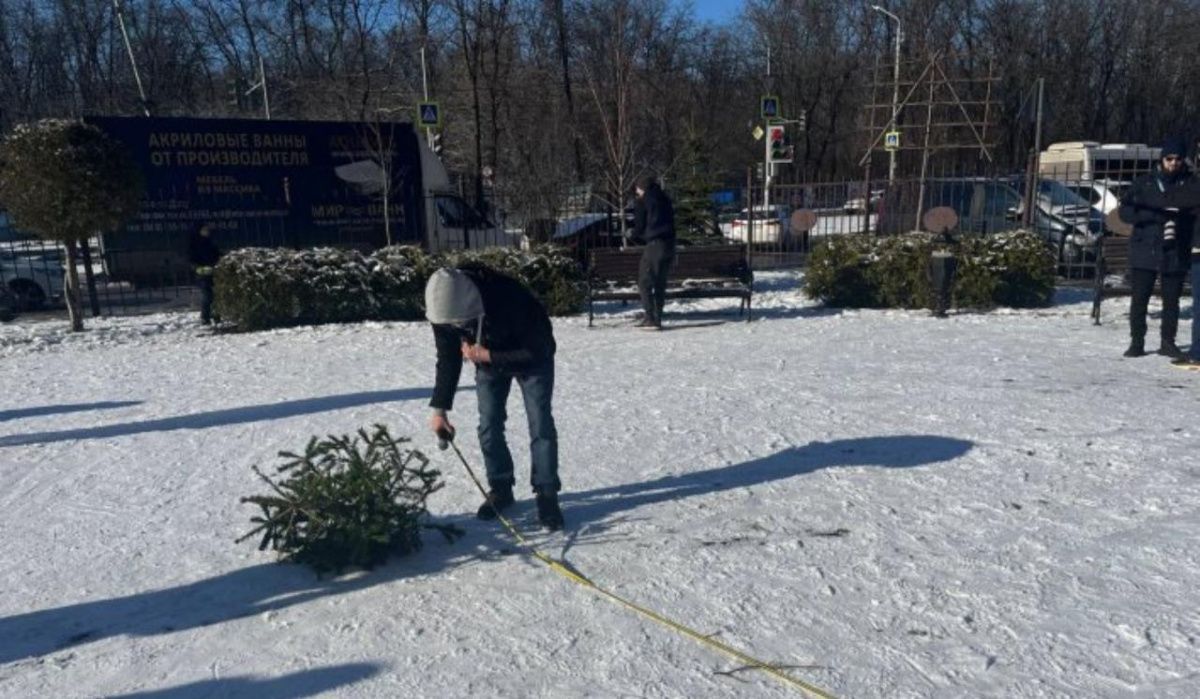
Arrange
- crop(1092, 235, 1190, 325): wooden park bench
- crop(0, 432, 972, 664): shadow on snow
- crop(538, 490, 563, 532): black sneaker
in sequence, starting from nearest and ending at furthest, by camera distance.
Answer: crop(0, 432, 972, 664): shadow on snow, crop(538, 490, 563, 532): black sneaker, crop(1092, 235, 1190, 325): wooden park bench

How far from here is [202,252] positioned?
41.5 ft

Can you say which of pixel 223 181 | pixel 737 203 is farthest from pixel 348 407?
pixel 737 203

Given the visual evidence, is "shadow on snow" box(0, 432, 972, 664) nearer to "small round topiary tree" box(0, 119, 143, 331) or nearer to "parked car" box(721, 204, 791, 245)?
"small round topiary tree" box(0, 119, 143, 331)

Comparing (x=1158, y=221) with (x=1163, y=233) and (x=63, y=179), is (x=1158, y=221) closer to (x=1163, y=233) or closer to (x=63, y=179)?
(x=1163, y=233)

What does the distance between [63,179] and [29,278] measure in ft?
19.7

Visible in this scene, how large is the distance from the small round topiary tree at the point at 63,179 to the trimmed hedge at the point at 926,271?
9.38 meters

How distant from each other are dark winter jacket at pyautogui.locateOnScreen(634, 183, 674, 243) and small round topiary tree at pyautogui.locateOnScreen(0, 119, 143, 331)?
6897 millimetres

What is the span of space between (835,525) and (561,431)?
2.37m

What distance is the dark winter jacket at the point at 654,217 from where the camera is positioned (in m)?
10.4

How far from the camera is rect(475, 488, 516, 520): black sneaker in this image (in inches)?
187

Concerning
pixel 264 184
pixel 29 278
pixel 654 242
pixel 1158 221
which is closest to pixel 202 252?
pixel 264 184

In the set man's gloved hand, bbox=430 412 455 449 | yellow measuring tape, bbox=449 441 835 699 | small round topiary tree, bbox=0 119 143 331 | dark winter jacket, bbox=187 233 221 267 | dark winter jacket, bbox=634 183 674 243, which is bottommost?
yellow measuring tape, bbox=449 441 835 699

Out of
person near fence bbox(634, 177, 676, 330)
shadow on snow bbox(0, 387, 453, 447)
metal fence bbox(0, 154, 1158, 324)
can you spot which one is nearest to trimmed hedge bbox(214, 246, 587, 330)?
person near fence bbox(634, 177, 676, 330)

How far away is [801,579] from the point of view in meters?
3.96
